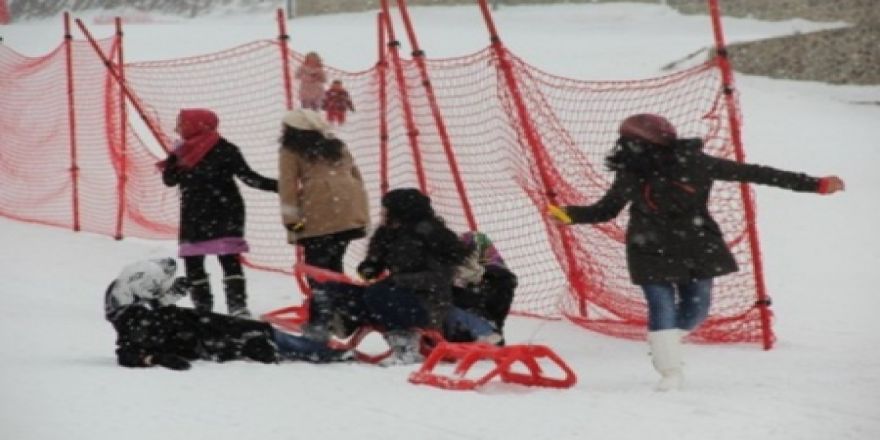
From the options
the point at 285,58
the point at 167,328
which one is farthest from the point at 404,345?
the point at 285,58

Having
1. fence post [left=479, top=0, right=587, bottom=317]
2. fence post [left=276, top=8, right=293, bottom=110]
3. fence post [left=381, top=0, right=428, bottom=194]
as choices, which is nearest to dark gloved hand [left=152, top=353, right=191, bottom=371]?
fence post [left=479, top=0, right=587, bottom=317]

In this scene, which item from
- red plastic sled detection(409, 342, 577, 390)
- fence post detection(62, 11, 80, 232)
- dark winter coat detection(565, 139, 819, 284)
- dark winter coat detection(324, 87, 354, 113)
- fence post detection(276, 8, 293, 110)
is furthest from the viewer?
dark winter coat detection(324, 87, 354, 113)

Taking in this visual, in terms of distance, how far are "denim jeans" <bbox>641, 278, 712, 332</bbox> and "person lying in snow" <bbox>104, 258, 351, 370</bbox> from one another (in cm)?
187

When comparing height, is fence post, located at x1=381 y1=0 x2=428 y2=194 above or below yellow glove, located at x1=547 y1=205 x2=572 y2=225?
above

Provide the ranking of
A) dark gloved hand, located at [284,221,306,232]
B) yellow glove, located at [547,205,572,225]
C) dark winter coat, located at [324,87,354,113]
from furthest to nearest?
dark winter coat, located at [324,87,354,113], dark gloved hand, located at [284,221,306,232], yellow glove, located at [547,205,572,225]

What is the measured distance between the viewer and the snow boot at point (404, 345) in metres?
7.38

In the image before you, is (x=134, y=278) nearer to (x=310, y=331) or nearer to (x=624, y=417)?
(x=310, y=331)

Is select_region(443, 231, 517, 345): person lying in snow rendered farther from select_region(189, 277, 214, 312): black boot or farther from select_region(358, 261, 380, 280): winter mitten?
select_region(189, 277, 214, 312): black boot

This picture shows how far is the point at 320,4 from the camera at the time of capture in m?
42.3

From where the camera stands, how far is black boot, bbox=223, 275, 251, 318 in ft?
28.5

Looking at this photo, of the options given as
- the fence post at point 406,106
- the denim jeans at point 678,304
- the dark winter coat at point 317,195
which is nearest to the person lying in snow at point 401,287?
the dark winter coat at point 317,195

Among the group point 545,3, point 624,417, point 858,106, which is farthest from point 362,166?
point 545,3

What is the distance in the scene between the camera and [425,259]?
24.1 ft

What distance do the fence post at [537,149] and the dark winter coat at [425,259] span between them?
134cm
